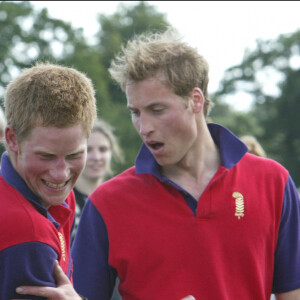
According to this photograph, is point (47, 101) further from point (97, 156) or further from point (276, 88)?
point (276, 88)

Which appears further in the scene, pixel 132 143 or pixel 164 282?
pixel 132 143

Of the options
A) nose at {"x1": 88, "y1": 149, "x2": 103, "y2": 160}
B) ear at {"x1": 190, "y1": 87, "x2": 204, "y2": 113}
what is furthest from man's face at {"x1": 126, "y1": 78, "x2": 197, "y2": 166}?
nose at {"x1": 88, "y1": 149, "x2": 103, "y2": 160}

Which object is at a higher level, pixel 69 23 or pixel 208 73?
pixel 69 23

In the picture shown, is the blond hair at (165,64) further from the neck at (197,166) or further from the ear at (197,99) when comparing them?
the neck at (197,166)

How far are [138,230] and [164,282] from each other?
0.34 m

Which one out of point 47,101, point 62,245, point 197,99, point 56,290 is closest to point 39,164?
point 47,101

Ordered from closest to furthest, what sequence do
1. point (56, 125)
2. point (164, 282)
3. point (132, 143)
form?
point (56, 125), point (164, 282), point (132, 143)

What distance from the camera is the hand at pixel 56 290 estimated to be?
274 cm

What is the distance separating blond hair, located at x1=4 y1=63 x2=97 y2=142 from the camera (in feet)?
9.68

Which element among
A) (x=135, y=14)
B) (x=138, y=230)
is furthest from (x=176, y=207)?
(x=135, y=14)

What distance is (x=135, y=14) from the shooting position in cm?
5509

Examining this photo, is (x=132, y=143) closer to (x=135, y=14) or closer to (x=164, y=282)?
(x=135, y=14)

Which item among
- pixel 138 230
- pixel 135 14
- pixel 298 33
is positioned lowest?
pixel 138 230

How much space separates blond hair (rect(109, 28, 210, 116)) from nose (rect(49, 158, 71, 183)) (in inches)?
40.4
